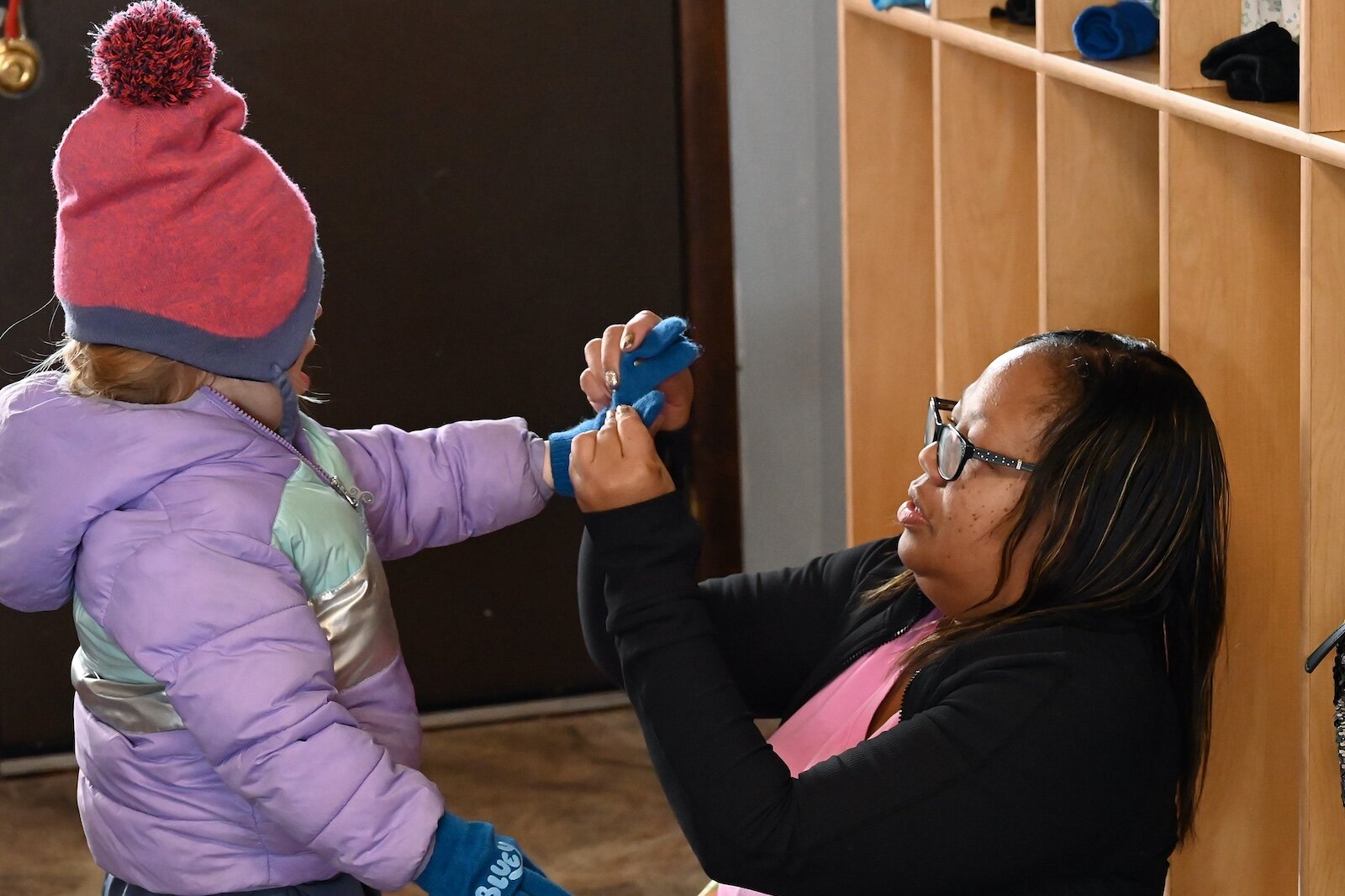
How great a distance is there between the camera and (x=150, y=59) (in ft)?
3.90

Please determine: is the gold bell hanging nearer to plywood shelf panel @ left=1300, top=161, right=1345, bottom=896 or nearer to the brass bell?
the brass bell

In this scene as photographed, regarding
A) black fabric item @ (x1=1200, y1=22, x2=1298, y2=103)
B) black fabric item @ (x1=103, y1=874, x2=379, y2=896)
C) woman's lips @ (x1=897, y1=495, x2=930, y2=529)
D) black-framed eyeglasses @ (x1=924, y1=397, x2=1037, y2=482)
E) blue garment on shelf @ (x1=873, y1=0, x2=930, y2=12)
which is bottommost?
black fabric item @ (x1=103, y1=874, x2=379, y2=896)

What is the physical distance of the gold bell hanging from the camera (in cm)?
238

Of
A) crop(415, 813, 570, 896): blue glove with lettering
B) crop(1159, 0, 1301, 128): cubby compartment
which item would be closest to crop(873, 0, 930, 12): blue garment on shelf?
crop(1159, 0, 1301, 128): cubby compartment

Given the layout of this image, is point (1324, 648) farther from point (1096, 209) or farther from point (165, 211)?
point (165, 211)

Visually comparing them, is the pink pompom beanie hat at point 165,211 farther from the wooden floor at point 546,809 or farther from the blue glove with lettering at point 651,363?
the wooden floor at point 546,809

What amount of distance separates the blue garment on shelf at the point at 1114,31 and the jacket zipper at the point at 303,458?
2.75 ft

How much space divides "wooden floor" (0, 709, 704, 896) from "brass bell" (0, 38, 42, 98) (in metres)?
1.19

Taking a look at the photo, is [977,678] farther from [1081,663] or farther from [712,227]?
[712,227]

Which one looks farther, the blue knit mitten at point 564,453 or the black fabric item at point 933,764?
the blue knit mitten at point 564,453

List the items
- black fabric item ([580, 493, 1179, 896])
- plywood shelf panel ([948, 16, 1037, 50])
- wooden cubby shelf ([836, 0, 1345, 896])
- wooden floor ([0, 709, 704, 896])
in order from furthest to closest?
wooden floor ([0, 709, 704, 896])
plywood shelf panel ([948, 16, 1037, 50])
wooden cubby shelf ([836, 0, 1345, 896])
black fabric item ([580, 493, 1179, 896])

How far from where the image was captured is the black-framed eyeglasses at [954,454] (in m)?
1.22

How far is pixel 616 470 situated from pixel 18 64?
167 cm

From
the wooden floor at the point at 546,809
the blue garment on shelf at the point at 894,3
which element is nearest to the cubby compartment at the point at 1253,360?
the blue garment on shelf at the point at 894,3
